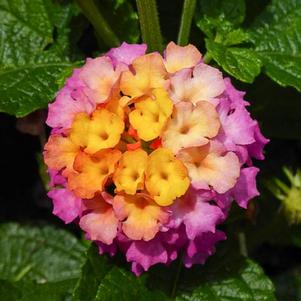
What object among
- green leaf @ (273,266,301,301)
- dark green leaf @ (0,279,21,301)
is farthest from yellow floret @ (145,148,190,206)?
green leaf @ (273,266,301,301)

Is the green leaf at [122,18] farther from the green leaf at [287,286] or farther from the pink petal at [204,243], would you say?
the green leaf at [287,286]

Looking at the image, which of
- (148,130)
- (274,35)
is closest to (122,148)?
(148,130)

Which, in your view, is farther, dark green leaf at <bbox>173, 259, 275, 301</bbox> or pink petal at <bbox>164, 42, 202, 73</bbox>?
dark green leaf at <bbox>173, 259, 275, 301</bbox>

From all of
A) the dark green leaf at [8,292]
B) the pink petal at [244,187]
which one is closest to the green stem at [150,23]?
the pink petal at [244,187]

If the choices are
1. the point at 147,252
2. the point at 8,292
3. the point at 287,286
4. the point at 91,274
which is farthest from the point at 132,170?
the point at 287,286

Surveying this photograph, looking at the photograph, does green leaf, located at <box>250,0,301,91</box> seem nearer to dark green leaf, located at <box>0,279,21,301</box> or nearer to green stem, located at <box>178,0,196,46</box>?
green stem, located at <box>178,0,196,46</box>
